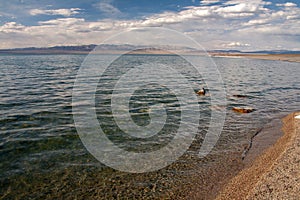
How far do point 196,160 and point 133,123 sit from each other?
6.54m

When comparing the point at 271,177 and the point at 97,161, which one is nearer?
the point at 271,177

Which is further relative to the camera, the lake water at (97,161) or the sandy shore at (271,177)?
the lake water at (97,161)

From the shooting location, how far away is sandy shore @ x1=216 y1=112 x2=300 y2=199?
293 inches

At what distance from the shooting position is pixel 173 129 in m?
16.1

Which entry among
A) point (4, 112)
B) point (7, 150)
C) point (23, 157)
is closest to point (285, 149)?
point (23, 157)

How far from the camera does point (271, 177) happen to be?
844 cm

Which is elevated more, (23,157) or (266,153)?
(23,157)

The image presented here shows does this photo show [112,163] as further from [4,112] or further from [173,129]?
[4,112]

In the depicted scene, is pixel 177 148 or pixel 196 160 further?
pixel 177 148

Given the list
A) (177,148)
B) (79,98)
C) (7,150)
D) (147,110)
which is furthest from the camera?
(79,98)

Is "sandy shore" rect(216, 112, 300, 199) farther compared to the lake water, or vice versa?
the lake water

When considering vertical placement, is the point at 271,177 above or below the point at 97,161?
above

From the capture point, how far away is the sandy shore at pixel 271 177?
24.4 feet

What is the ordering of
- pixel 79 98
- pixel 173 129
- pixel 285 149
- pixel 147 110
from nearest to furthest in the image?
pixel 285 149, pixel 173 129, pixel 147 110, pixel 79 98
